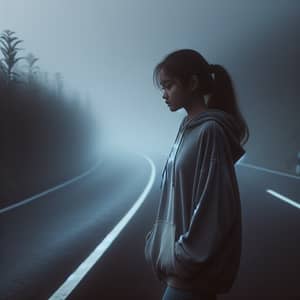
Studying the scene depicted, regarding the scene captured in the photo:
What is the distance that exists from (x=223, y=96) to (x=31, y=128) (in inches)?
775

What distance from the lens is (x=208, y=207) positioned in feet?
7.39

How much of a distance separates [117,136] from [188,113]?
171 feet

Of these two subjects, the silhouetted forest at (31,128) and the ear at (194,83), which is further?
the silhouetted forest at (31,128)

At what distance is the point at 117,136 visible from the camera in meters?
54.6

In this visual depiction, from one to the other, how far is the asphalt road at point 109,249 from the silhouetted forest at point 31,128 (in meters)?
2.25

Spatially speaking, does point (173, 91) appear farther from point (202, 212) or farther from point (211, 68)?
point (202, 212)

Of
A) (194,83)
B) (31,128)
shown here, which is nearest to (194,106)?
(194,83)

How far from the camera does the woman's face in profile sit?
2495mm

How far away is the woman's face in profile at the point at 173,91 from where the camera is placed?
250 centimetres

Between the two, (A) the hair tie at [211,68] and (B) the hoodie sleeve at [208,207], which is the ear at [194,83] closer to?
(A) the hair tie at [211,68]

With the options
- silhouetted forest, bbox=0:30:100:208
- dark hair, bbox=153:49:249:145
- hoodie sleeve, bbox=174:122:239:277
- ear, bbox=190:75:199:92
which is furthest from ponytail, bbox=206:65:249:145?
silhouetted forest, bbox=0:30:100:208

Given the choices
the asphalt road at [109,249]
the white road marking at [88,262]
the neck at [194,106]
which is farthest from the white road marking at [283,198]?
the neck at [194,106]

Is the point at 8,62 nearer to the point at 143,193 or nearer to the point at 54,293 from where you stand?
the point at 143,193

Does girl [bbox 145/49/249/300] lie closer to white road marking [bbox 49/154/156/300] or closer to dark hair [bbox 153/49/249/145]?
dark hair [bbox 153/49/249/145]
